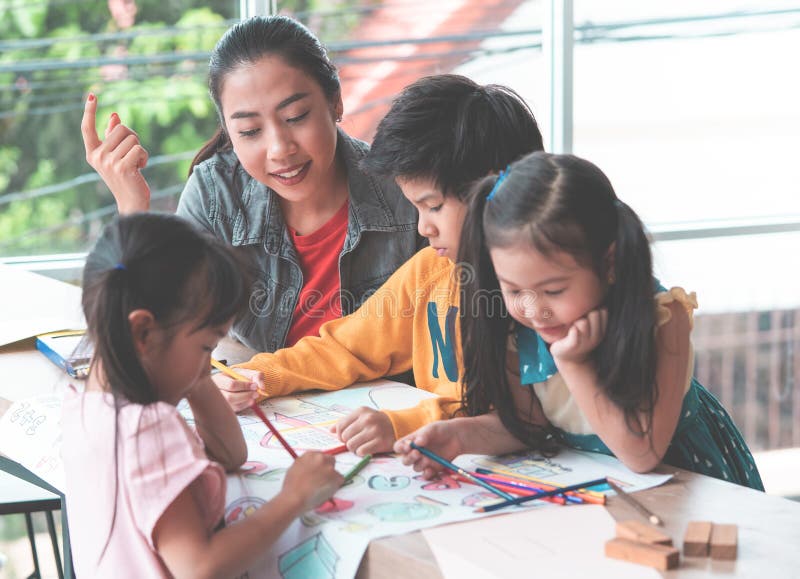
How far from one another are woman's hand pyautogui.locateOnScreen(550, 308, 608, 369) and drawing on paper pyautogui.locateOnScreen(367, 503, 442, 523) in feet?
0.73

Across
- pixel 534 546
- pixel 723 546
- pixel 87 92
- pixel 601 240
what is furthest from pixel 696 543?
pixel 87 92

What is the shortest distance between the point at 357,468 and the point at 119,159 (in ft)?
2.98

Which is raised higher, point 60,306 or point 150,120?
point 150,120

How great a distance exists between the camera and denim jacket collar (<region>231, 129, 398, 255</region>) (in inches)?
70.9

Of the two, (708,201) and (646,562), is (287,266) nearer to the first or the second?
(646,562)

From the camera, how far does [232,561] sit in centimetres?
95

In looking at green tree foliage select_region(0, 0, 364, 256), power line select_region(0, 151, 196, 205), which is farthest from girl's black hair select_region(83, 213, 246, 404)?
power line select_region(0, 151, 196, 205)

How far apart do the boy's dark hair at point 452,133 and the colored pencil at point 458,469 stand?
0.40 metres

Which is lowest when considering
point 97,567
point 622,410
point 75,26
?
point 97,567

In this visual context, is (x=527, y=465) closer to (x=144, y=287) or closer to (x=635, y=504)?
(x=635, y=504)

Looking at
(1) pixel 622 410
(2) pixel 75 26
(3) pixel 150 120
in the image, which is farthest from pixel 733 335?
(1) pixel 622 410

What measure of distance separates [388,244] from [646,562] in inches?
40.3

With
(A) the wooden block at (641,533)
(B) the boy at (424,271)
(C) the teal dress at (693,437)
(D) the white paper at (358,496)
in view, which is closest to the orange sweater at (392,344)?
(B) the boy at (424,271)

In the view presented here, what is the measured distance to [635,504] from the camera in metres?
1.00
